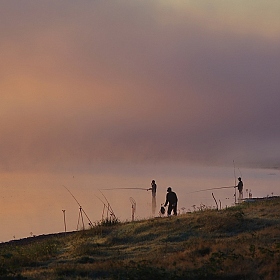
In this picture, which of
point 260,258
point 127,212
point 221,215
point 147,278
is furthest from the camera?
point 127,212

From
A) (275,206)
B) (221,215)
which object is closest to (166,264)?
(221,215)

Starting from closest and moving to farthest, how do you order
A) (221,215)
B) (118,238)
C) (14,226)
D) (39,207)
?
(118,238) < (221,215) < (14,226) < (39,207)

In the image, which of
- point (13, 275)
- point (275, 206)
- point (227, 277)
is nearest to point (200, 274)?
point (227, 277)

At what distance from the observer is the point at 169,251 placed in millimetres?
15828

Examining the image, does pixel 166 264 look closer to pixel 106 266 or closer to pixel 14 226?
pixel 106 266

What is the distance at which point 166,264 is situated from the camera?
13.5m

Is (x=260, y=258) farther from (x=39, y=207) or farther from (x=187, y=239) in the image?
(x=39, y=207)

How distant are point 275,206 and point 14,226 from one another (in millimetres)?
18822

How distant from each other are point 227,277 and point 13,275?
492 cm

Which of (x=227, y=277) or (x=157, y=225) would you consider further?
(x=157, y=225)

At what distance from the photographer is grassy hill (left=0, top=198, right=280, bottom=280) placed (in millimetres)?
12641

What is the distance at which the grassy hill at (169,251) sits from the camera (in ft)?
41.5

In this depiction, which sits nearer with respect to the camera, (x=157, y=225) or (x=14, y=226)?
(x=157, y=225)

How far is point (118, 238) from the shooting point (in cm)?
1931
